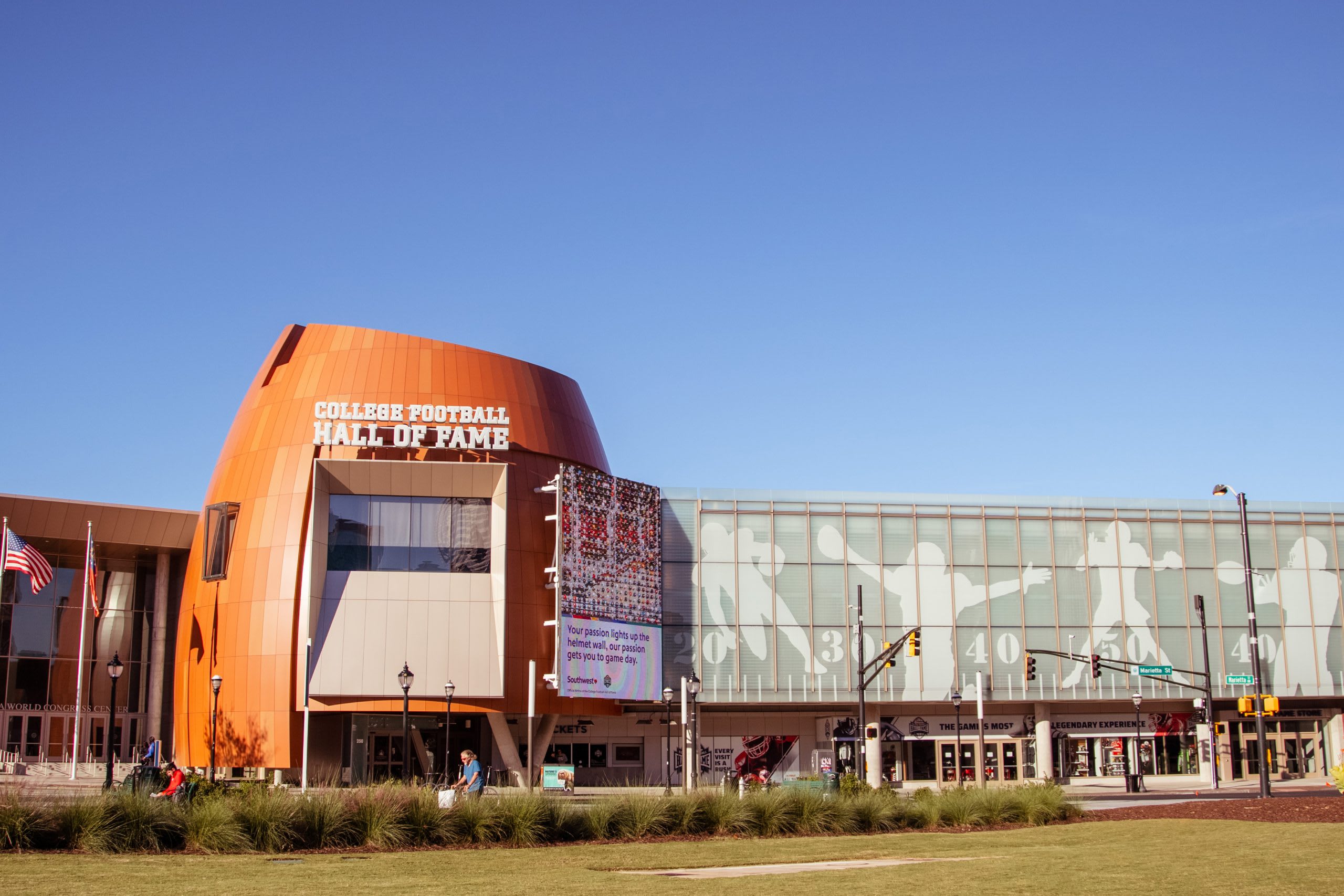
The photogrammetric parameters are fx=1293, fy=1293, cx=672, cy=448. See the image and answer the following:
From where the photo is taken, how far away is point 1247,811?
33406 millimetres

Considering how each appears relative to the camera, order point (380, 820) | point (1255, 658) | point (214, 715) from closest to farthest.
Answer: point (380, 820) < point (1255, 658) < point (214, 715)

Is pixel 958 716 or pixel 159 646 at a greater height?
pixel 159 646

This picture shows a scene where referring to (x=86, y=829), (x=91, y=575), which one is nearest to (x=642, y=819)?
(x=86, y=829)

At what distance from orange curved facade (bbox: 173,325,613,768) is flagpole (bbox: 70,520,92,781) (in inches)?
183

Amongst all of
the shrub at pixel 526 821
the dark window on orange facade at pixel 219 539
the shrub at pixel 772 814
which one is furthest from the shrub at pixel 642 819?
the dark window on orange facade at pixel 219 539

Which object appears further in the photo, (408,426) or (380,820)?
(408,426)

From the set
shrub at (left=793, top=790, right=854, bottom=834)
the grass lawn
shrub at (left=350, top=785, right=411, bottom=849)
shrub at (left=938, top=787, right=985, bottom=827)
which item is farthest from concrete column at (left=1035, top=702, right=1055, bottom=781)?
shrub at (left=350, top=785, right=411, bottom=849)

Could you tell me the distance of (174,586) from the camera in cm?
7462

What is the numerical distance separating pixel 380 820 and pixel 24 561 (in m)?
41.1

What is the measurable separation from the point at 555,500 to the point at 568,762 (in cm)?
1557

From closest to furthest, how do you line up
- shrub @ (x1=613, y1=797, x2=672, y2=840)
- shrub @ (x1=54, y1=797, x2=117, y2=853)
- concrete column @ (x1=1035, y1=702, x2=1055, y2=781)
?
shrub @ (x1=54, y1=797, x2=117, y2=853) < shrub @ (x1=613, y1=797, x2=672, y2=840) < concrete column @ (x1=1035, y1=702, x2=1055, y2=781)

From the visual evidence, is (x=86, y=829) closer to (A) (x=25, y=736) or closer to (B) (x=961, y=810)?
(B) (x=961, y=810)

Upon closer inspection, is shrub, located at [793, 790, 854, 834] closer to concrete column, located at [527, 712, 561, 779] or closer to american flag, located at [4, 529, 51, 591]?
concrete column, located at [527, 712, 561, 779]

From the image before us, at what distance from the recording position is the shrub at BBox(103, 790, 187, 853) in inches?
939
